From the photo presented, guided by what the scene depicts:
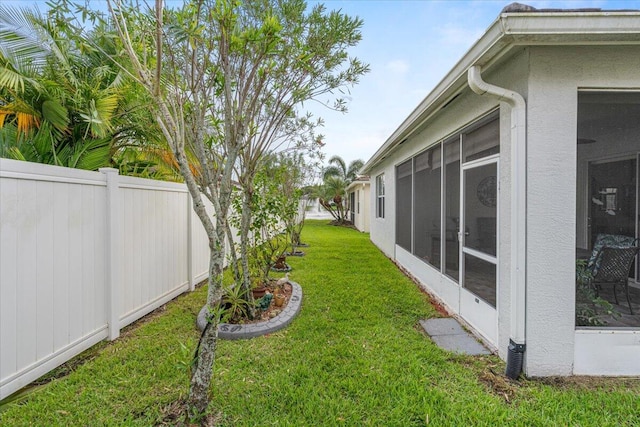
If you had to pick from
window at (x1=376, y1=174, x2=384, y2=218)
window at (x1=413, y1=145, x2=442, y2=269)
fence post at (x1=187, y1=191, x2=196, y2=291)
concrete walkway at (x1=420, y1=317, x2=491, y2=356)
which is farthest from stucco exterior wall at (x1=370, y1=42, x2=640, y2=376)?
window at (x1=376, y1=174, x2=384, y2=218)

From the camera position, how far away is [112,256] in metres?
3.66

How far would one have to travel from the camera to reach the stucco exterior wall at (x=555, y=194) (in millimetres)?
2859

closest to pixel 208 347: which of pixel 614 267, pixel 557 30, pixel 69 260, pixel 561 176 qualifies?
pixel 69 260

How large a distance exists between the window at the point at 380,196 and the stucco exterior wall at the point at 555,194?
8209 millimetres

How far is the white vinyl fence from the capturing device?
8.41 ft

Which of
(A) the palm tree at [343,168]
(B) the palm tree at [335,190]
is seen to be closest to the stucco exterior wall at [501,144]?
(B) the palm tree at [335,190]

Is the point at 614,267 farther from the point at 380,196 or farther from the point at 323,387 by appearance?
the point at 380,196

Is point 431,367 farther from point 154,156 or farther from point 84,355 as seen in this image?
point 154,156

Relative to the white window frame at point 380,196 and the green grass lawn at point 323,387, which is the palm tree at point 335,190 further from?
the green grass lawn at point 323,387

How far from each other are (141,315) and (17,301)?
1846mm

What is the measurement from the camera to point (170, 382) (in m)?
2.80

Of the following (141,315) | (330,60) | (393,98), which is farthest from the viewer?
(393,98)

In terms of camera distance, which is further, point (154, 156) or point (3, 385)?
point (154, 156)

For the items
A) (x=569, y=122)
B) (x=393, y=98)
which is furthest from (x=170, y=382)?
(x=393, y=98)
